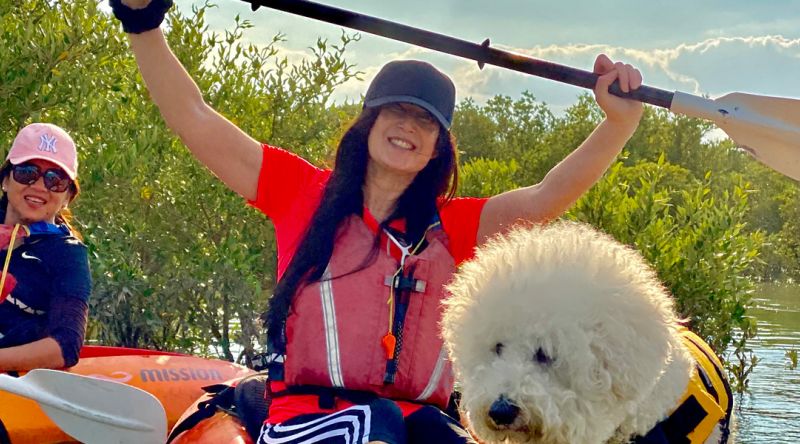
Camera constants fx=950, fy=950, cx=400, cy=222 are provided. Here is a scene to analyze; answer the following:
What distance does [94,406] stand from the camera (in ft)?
9.98

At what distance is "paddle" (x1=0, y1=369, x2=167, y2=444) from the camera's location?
9.58 ft

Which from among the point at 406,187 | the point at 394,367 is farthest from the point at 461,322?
the point at 406,187

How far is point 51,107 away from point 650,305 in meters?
5.10

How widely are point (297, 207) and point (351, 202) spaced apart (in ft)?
0.54

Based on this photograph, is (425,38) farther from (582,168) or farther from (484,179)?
(484,179)

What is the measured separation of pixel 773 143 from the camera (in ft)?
8.38

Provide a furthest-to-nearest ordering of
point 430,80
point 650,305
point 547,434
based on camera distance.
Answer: point 430,80 → point 650,305 → point 547,434

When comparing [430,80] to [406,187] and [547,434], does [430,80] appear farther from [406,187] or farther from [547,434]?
[547,434]

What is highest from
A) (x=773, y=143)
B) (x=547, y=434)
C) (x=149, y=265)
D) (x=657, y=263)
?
(x=773, y=143)

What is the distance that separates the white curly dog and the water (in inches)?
198

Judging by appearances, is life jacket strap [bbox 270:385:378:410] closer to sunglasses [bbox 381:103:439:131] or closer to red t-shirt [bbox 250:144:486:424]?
red t-shirt [bbox 250:144:486:424]

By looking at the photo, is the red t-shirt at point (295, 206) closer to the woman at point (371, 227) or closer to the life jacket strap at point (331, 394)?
the woman at point (371, 227)

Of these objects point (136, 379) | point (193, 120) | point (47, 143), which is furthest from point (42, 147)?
point (193, 120)

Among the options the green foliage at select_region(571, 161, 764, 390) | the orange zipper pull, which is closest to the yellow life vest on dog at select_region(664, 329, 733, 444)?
the orange zipper pull
